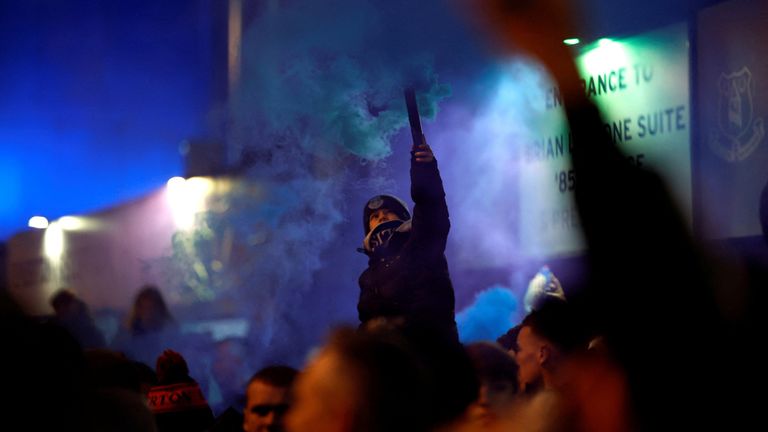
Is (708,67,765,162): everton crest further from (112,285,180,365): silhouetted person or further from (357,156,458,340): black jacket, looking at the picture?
(112,285,180,365): silhouetted person

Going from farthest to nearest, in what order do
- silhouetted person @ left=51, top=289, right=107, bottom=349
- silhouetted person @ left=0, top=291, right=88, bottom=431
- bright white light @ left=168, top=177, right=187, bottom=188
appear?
1. bright white light @ left=168, top=177, right=187, bottom=188
2. silhouetted person @ left=51, top=289, right=107, bottom=349
3. silhouetted person @ left=0, top=291, right=88, bottom=431

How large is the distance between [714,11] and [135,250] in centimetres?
365

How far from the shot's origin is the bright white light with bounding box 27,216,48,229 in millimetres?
7246

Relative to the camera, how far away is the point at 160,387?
11.9 ft

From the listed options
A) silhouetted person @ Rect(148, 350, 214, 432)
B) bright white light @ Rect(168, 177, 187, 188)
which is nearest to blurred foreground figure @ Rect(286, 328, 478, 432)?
silhouetted person @ Rect(148, 350, 214, 432)

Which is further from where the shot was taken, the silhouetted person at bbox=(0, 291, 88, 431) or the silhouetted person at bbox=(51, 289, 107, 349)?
the silhouetted person at bbox=(51, 289, 107, 349)

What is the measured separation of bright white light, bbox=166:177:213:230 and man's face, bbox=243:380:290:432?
319cm

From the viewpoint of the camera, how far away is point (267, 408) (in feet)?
9.91

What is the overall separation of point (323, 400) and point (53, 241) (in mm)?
5700

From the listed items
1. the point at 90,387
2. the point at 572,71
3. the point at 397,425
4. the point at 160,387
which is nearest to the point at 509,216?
the point at 572,71

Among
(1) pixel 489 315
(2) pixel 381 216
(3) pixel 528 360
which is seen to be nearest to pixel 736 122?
(1) pixel 489 315

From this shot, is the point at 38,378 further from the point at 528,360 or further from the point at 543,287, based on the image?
the point at 543,287

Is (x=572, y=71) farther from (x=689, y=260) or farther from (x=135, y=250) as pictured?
(x=135, y=250)

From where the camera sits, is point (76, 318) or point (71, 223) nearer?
point (76, 318)
